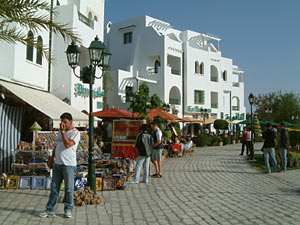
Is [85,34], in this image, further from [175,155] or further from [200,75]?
[200,75]

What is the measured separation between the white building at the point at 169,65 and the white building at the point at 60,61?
7355mm

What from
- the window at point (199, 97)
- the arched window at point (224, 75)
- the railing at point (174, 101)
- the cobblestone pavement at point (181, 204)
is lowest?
the cobblestone pavement at point (181, 204)

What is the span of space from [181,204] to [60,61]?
561 inches

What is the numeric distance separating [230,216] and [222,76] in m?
36.5

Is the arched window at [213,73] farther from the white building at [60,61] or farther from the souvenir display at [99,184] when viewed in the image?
the souvenir display at [99,184]

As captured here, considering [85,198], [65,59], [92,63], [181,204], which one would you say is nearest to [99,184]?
[85,198]

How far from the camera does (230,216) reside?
554cm

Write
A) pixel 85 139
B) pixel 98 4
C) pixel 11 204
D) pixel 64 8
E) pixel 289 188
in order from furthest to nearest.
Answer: pixel 98 4 < pixel 64 8 < pixel 85 139 < pixel 289 188 < pixel 11 204

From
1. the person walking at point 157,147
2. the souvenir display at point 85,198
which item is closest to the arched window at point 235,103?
the person walking at point 157,147

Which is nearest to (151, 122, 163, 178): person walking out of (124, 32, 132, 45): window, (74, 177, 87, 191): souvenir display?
(74, 177, 87, 191): souvenir display

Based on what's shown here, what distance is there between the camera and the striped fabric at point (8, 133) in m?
8.87

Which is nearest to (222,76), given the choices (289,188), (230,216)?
(289,188)

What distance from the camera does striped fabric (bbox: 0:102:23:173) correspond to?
29.1ft

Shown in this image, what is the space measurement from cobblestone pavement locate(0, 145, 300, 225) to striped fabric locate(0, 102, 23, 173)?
1970 millimetres
